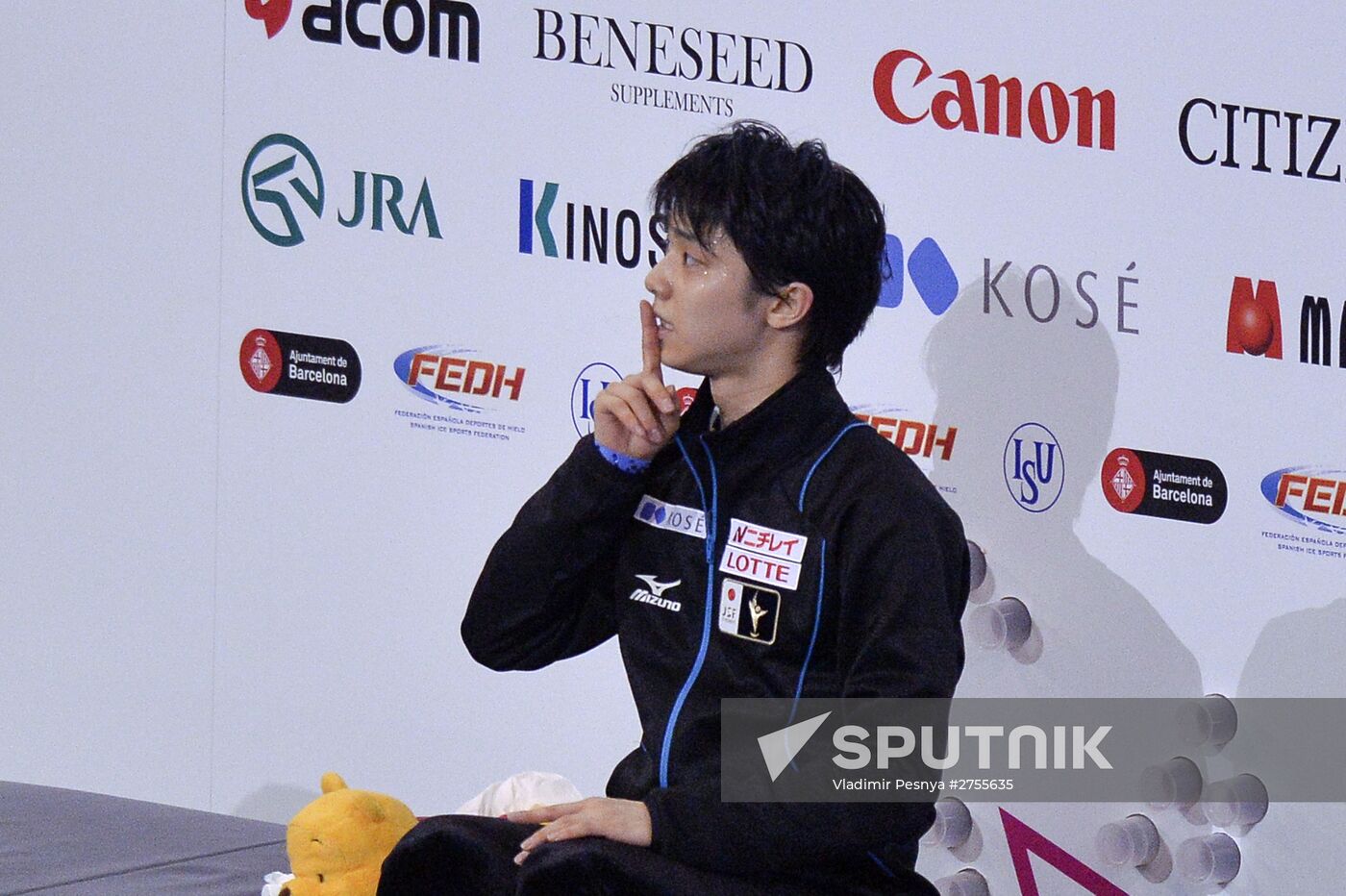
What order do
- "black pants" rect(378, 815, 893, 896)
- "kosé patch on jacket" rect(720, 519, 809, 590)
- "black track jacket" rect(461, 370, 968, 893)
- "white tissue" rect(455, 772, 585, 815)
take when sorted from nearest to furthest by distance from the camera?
"black pants" rect(378, 815, 893, 896)
"black track jacket" rect(461, 370, 968, 893)
"kosé patch on jacket" rect(720, 519, 809, 590)
"white tissue" rect(455, 772, 585, 815)

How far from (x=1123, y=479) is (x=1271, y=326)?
15.1 inches

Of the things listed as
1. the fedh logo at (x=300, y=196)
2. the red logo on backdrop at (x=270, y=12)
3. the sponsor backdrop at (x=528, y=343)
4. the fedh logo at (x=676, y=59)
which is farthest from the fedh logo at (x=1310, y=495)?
the red logo on backdrop at (x=270, y=12)

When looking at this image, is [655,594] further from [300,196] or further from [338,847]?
[300,196]

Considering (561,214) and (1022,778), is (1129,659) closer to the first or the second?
(1022,778)

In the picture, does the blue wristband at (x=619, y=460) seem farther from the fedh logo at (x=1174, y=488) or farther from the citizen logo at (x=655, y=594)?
the fedh logo at (x=1174, y=488)

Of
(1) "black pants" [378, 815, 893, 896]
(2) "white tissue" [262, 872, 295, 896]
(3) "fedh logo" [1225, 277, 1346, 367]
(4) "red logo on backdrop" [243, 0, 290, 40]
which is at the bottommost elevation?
(2) "white tissue" [262, 872, 295, 896]

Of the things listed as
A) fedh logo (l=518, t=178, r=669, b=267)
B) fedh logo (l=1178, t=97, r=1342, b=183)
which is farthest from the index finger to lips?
fedh logo (l=1178, t=97, r=1342, b=183)

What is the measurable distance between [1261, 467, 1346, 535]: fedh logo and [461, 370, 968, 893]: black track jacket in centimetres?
149

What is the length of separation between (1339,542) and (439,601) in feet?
5.37

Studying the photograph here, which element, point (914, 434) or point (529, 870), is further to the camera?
point (914, 434)

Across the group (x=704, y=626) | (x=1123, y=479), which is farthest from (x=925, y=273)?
(x=704, y=626)

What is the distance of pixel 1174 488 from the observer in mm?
2906

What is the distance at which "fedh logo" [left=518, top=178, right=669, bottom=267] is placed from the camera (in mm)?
2955

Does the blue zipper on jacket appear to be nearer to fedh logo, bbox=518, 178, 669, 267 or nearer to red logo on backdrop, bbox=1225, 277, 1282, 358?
fedh logo, bbox=518, 178, 669, 267
